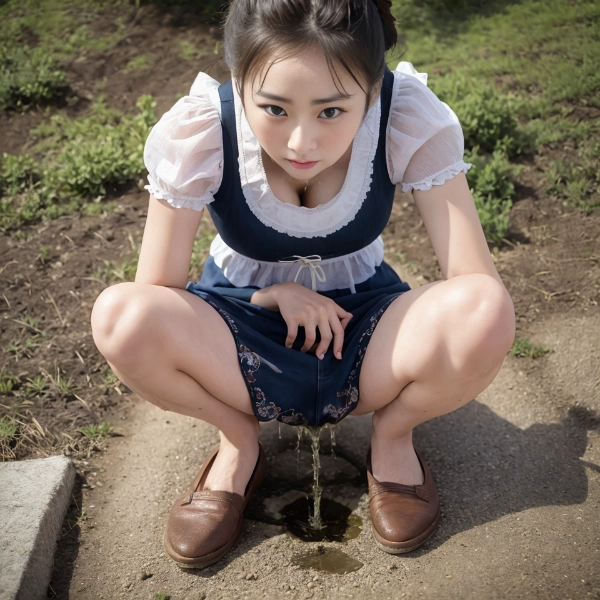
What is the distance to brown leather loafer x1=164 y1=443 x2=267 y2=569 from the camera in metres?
2.03

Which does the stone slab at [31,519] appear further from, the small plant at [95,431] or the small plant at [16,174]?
the small plant at [16,174]

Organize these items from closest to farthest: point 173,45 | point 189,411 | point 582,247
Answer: point 189,411 < point 582,247 < point 173,45

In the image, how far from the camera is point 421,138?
6.64ft

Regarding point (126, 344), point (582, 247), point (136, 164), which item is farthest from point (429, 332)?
point (136, 164)

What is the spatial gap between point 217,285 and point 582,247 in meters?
1.77

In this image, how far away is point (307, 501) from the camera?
7.64 ft

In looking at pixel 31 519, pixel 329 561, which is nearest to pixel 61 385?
pixel 31 519

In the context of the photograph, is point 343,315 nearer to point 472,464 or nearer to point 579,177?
point 472,464

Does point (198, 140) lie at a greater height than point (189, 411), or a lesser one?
greater

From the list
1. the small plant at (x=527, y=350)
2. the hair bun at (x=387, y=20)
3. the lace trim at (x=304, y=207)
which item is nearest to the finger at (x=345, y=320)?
the lace trim at (x=304, y=207)

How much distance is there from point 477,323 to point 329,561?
845 millimetres

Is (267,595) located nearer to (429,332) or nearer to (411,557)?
(411,557)

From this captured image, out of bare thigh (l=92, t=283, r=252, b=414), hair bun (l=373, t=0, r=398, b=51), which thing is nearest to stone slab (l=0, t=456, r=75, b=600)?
bare thigh (l=92, t=283, r=252, b=414)

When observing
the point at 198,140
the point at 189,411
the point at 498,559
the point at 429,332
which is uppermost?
the point at 198,140
